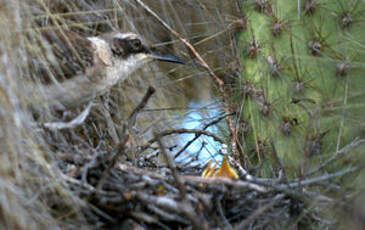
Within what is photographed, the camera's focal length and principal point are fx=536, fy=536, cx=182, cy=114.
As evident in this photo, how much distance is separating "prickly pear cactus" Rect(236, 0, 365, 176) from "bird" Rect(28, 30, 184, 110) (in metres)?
0.66

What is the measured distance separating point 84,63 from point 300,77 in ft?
3.81

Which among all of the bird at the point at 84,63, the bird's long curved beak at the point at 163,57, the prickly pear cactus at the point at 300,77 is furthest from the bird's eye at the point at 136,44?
the prickly pear cactus at the point at 300,77

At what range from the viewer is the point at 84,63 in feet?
9.64

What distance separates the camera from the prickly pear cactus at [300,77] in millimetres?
2615

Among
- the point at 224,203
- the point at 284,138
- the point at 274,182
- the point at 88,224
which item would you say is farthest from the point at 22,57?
the point at 284,138

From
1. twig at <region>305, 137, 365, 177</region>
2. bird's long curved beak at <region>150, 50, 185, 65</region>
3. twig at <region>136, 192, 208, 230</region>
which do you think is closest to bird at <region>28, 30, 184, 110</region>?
bird's long curved beak at <region>150, 50, 185, 65</region>

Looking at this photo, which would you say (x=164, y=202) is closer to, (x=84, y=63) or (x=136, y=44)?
(x=84, y=63)

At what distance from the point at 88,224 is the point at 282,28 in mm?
1430

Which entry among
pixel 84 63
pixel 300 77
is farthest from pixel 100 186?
pixel 300 77

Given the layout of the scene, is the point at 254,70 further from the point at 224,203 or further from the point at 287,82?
the point at 224,203

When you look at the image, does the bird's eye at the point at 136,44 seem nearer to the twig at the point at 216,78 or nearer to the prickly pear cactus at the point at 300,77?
the twig at the point at 216,78

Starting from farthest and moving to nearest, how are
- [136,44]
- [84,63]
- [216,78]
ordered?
[136,44], [216,78], [84,63]

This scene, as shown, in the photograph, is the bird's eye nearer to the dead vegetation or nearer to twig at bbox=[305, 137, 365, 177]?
the dead vegetation

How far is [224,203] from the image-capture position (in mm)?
2227
